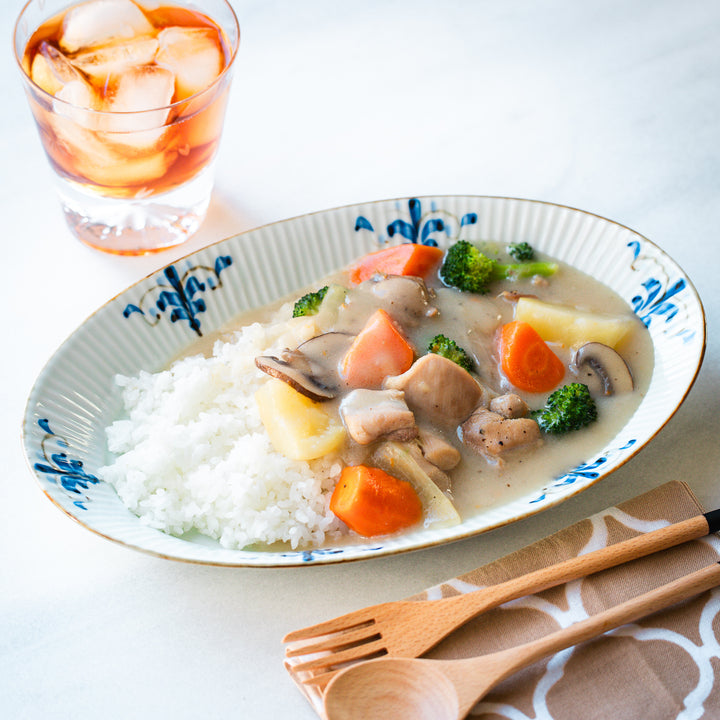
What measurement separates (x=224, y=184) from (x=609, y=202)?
74.9 inches

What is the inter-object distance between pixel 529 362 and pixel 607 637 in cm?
104

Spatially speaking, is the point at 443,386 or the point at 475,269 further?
the point at 475,269

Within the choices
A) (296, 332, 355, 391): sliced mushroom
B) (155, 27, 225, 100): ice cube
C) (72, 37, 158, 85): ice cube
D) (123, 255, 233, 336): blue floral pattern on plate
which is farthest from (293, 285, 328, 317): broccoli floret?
(72, 37, 158, 85): ice cube

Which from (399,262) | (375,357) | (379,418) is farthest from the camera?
(399,262)

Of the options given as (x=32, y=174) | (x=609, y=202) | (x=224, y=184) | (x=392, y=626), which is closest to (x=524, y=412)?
(x=392, y=626)

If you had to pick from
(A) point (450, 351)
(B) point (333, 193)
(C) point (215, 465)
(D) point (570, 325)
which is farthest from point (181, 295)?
(D) point (570, 325)

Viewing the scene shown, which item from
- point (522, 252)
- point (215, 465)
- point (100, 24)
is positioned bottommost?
point (215, 465)

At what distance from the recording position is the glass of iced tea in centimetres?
335

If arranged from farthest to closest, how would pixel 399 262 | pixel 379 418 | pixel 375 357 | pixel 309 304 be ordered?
pixel 399 262 < pixel 309 304 < pixel 375 357 < pixel 379 418

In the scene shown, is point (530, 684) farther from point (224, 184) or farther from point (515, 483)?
point (224, 184)

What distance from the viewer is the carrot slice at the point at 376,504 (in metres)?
2.72

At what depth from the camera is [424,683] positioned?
2352mm

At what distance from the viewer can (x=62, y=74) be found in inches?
137

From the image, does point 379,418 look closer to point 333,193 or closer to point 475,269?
point 475,269
